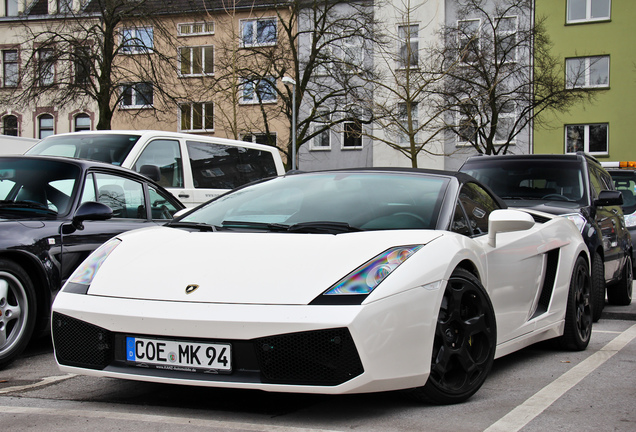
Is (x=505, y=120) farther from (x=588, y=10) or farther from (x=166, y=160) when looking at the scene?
(x=166, y=160)

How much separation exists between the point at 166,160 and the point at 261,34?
74.4 ft

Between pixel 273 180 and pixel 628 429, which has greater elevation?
pixel 273 180

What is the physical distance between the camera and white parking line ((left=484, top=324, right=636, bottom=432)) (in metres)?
3.57

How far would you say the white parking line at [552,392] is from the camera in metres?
3.57

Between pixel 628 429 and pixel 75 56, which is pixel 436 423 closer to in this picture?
pixel 628 429

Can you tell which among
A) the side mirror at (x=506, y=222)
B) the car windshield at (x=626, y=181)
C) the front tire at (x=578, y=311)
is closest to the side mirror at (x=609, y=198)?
the front tire at (x=578, y=311)

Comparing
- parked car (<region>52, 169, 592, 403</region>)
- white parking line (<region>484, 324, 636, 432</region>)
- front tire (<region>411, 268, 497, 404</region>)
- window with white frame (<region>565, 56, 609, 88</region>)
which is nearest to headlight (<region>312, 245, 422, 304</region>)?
parked car (<region>52, 169, 592, 403</region>)

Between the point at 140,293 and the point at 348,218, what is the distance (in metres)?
1.21

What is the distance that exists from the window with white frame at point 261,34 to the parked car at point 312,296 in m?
28.2

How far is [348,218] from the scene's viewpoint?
439cm

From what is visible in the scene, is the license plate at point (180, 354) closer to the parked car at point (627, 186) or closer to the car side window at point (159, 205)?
the car side window at point (159, 205)

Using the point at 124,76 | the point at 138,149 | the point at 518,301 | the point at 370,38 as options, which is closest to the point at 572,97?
the point at 370,38

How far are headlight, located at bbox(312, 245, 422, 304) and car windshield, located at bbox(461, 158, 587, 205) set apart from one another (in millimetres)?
5321

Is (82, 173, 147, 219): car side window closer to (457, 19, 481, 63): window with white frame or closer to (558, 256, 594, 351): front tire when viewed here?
(558, 256, 594, 351): front tire
